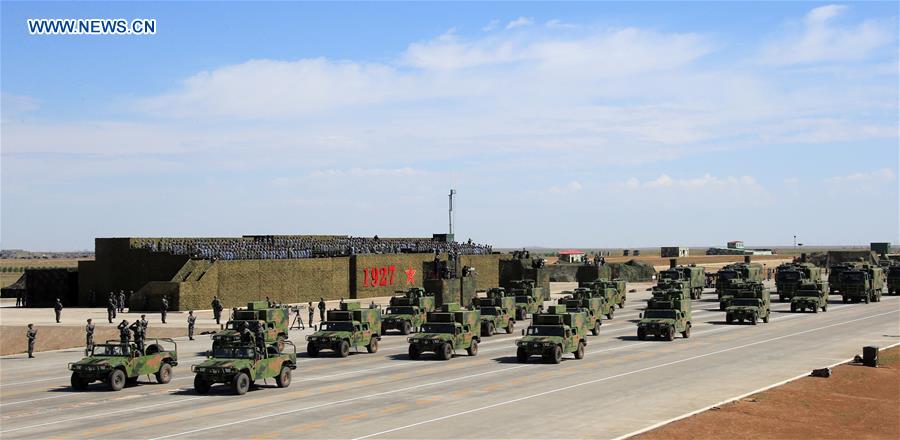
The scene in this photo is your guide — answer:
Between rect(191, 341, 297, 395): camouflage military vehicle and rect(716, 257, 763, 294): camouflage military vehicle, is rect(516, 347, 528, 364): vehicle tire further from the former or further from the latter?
rect(716, 257, 763, 294): camouflage military vehicle

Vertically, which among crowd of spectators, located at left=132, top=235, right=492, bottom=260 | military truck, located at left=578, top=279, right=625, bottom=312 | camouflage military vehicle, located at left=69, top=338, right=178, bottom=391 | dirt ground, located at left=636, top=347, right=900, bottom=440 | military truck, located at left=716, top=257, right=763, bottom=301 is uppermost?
crowd of spectators, located at left=132, top=235, right=492, bottom=260

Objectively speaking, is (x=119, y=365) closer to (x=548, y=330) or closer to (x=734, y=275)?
(x=548, y=330)

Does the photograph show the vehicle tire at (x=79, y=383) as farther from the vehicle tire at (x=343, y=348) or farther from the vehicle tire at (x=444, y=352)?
the vehicle tire at (x=444, y=352)

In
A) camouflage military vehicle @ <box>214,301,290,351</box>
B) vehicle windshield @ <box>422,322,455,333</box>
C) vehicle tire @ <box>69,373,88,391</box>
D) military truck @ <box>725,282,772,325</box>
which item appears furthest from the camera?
military truck @ <box>725,282,772,325</box>

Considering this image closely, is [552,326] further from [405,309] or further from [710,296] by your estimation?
[710,296]

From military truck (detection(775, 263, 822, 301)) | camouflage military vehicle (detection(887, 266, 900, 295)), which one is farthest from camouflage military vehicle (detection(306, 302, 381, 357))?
camouflage military vehicle (detection(887, 266, 900, 295))

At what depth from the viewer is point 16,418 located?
2661 cm

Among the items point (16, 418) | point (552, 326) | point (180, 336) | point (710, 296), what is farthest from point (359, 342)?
point (710, 296)

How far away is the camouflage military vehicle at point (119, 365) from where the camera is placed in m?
31.4

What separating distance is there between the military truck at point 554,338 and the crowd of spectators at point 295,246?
38091mm

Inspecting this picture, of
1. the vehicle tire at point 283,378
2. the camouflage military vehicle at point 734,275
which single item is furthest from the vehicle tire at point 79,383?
the camouflage military vehicle at point 734,275

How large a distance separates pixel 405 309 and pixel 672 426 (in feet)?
96.1

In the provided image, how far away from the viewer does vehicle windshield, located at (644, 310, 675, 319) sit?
163 ft

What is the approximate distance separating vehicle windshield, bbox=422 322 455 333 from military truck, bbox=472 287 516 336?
27.9 ft
